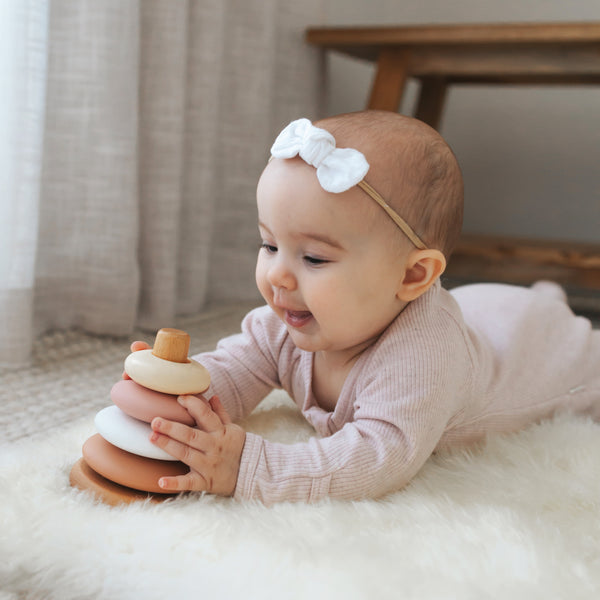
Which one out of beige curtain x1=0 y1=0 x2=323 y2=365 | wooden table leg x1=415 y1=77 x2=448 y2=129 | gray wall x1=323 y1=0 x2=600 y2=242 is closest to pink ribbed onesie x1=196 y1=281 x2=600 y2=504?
beige curtain x1=0 y1=0 x2=323 y2=365

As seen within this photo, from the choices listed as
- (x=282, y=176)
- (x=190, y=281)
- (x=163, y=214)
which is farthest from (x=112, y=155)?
(x=282, y=176)

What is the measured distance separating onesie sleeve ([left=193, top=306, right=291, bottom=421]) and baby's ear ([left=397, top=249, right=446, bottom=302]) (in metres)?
0.19

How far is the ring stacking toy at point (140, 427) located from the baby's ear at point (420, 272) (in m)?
0.23

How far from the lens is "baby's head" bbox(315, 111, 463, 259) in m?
0.68

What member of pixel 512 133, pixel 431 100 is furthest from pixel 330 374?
pixel 512 133

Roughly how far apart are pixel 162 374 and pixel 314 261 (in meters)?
0.18

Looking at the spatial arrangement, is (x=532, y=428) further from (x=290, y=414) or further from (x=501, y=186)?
(x=501, y=186)

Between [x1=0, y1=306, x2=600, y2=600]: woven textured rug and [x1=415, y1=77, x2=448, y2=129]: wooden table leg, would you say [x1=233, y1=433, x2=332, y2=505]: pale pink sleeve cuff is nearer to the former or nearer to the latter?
[x1=0, y1=306, x2=600, y2=600]: woven textured rug

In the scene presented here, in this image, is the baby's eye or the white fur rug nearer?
the white fur rug

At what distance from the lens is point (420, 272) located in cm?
72

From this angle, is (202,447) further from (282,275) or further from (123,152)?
(123,152)

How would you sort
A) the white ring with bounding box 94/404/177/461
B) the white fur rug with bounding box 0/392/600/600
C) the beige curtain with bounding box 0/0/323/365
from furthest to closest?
the beige curtain with bounding box 0/0/323/365 < the white ring with bounding box 94/404/177/461 < the white fur rug with bounding box 0/392/600/600

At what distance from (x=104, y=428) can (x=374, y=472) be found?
25 centimetres

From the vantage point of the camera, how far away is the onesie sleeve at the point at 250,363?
84cm
